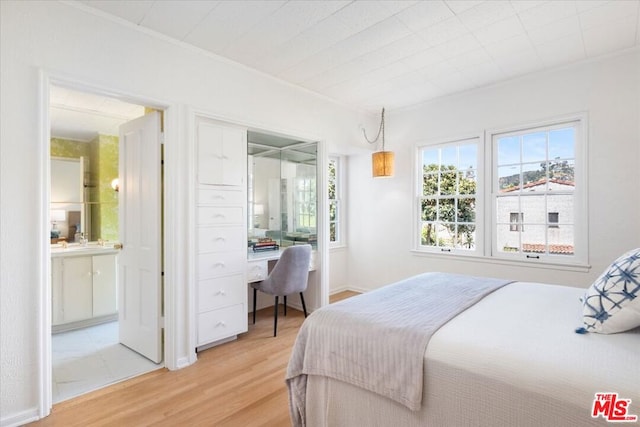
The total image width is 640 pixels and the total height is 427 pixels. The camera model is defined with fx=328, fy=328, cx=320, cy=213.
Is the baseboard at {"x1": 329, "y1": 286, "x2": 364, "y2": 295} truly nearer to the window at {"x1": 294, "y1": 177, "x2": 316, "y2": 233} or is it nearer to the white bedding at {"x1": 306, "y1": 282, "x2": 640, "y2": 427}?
the window at {"x1": 294, "y1": 177, "x2": 316, "y2": 233}

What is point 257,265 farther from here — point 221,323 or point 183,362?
point 183,362

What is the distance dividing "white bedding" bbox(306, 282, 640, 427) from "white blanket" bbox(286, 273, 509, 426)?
58mm

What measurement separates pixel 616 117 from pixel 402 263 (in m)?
2.61

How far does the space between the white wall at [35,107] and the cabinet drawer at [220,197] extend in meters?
0.17

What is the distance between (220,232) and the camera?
117 inches

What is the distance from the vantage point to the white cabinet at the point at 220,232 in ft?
9.31

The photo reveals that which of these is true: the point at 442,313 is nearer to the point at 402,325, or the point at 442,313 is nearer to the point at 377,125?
the point at 402,325

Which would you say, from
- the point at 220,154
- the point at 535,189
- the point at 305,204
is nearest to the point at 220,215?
the point at 220,154

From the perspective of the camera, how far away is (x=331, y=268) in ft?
16.0

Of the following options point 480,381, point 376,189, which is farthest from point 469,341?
point 376,189

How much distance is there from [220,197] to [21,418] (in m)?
1.92

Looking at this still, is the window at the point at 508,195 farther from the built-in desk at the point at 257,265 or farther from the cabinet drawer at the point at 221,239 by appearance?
the cabinet drawer at the point at 221,239

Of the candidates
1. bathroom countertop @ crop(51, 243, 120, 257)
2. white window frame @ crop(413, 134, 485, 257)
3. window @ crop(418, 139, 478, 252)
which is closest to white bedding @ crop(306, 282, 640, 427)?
white window frame @ crop(413, 134, 485, 257)

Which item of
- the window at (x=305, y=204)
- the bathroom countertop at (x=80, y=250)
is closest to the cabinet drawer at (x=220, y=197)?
the window at (x=305, y=204)
